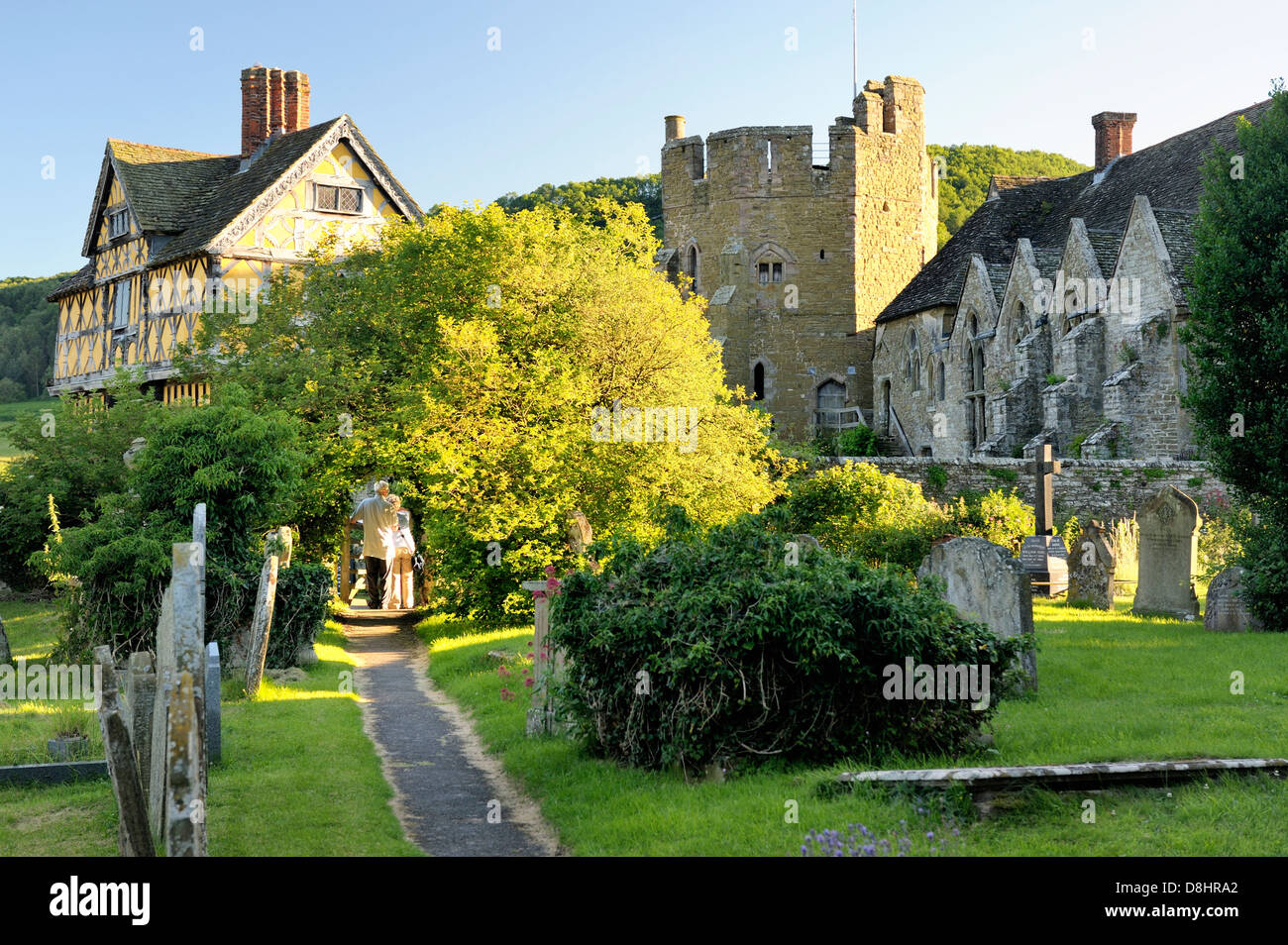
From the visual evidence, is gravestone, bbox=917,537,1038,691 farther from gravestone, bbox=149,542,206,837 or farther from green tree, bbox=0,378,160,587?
green tree, bbox=0,378,160,587

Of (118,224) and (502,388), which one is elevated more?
(118,224)

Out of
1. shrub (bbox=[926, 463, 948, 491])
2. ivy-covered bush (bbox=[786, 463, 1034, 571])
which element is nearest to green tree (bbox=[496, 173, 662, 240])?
shrub (bbox=[926, 463, 948, 491])

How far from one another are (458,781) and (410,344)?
558 inches

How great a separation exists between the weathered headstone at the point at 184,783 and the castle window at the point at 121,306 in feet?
101

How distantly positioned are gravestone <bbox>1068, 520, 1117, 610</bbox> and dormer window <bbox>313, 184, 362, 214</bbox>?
22120 mm

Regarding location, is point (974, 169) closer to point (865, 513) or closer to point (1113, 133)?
point (1113, 133)

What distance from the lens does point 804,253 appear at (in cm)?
4766

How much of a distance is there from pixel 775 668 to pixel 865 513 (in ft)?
43.6

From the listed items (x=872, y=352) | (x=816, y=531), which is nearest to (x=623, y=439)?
(x=816, y=531)

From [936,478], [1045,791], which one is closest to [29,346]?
[936,478]

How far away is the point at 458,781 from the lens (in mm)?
9750

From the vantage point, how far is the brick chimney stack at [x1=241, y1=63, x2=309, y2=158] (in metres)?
36.4

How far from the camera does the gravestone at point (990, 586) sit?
450 inches

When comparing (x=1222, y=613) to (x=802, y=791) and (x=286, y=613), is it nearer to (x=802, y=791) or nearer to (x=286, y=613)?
(x=802, y=791)
